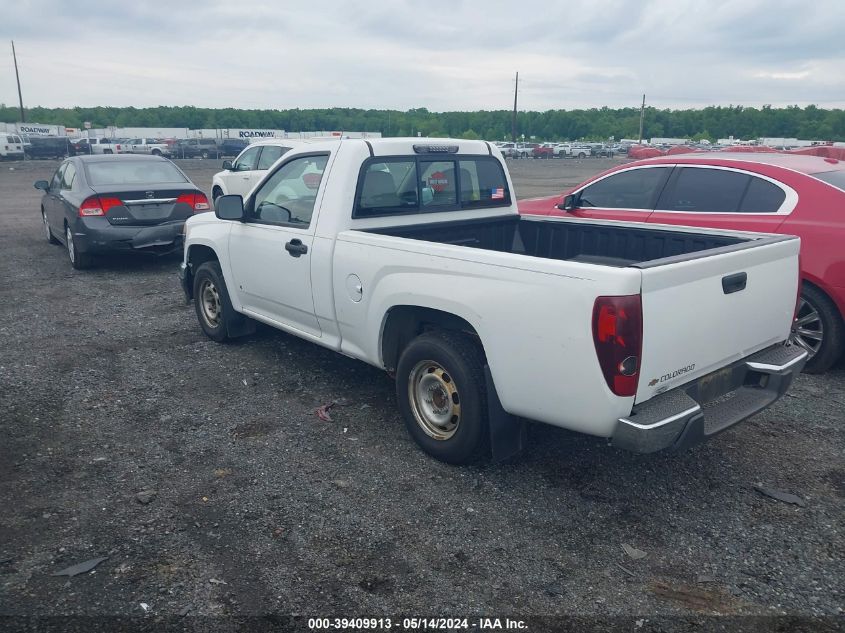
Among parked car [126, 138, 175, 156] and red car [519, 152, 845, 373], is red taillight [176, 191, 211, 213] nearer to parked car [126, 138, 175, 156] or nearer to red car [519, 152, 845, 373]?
red car [519, 152, 845, 373]

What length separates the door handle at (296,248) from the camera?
493 centimetres

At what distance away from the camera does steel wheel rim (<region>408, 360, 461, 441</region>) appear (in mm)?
4133

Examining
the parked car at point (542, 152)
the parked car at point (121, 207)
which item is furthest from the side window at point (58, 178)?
the parked car at point (542, 152)

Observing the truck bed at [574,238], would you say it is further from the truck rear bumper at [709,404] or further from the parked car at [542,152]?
the parked car at [542,152]

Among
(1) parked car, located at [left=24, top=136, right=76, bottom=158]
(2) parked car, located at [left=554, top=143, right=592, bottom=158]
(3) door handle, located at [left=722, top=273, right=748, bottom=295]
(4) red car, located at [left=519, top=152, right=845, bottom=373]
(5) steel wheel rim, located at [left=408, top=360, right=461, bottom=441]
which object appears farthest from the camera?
(2) parked car, located at [left=554, top=143, right=592, bottom=158]

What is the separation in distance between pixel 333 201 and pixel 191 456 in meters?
1.95

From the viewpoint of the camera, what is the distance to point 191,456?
14.4 feet

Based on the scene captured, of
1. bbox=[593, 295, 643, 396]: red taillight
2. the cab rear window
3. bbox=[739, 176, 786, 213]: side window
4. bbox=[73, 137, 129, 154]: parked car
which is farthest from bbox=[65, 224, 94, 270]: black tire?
bbox=[73, 137, 129, 154]: parked car

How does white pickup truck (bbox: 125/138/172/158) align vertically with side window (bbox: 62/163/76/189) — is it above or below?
below

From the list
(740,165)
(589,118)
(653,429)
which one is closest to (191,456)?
(653,429)

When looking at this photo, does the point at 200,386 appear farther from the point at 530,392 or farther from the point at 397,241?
the point at 530,392

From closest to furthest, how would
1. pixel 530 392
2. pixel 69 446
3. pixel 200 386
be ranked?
pixel 530 392 < pixel 69 446 < pixel 200 386

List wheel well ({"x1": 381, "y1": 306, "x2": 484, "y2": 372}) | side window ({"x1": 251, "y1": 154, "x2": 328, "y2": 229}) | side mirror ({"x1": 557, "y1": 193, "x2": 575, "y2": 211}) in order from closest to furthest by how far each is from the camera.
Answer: wheel well ({"x1": 381, "y1": 306, "x2": 484, "y2": 372})
side window ({"x1": 251, "y1": 154, "x2": 328, "y2": 229})
side mirror ({"x1": 557, "y1": 193, "x2": 575, "y2": 211})

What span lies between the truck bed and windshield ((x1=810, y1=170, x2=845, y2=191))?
196 centimetres
